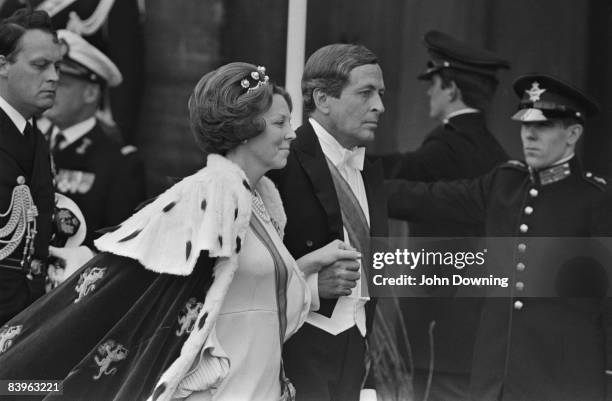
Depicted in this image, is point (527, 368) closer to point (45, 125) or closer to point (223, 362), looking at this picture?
point (223, 362)

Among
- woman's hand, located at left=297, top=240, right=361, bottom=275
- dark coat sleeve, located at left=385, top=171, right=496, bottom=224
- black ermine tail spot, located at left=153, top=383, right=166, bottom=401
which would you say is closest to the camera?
black ermine tail spot, located at left=153, top=383, right=166, bottom=401

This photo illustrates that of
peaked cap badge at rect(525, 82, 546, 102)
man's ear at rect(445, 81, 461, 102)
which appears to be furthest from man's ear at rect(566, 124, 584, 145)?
man's ear at rect(445, 81, 461, 102)

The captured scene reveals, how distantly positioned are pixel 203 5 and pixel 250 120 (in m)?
1.66

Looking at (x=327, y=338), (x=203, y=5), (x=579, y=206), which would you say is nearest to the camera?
(x=327, y=338)

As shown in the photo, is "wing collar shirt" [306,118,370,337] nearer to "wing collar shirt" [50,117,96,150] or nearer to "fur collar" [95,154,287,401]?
"fur collar" [95,154,287,401]

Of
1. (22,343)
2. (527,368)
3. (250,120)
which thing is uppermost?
(250,120)

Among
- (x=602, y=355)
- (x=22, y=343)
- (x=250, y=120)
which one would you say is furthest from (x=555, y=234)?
(x=22, y=343)

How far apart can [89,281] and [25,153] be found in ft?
3.30

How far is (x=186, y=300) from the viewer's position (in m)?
3.90

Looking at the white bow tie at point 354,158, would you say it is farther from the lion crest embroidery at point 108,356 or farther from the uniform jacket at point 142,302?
the lion crest embroidery at point 108,356

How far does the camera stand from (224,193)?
3.86 meters

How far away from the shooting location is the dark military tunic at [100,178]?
5.57 metres

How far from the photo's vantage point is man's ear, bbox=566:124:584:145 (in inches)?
198

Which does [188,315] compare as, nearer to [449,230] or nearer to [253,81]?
[253,81]
